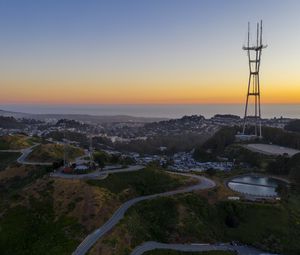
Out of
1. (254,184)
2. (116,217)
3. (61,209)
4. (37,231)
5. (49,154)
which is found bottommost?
(254,184)

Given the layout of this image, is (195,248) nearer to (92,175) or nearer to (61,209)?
(61,209)

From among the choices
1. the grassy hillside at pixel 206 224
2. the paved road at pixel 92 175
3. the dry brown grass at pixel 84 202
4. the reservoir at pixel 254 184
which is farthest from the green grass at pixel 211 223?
the reservoir at pixel 254 184

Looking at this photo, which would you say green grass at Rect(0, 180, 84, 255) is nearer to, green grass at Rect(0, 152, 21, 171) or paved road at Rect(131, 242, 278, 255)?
paved road at Rect(131, 242, 278, 255)

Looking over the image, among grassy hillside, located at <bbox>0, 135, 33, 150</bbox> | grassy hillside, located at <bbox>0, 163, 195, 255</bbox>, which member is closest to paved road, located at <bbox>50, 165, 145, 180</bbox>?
grassy hillside, located at <bbox>0, 163, 195, 255</bbox>

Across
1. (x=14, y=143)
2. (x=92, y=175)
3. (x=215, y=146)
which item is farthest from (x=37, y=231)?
(x=215, y=146)

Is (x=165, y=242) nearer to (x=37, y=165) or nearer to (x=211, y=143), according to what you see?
(x=37, y=165)

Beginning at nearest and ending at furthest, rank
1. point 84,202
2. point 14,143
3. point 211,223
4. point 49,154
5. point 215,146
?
point 84,202
point 211,223
point 49,154
point 14,143
point 215,146
